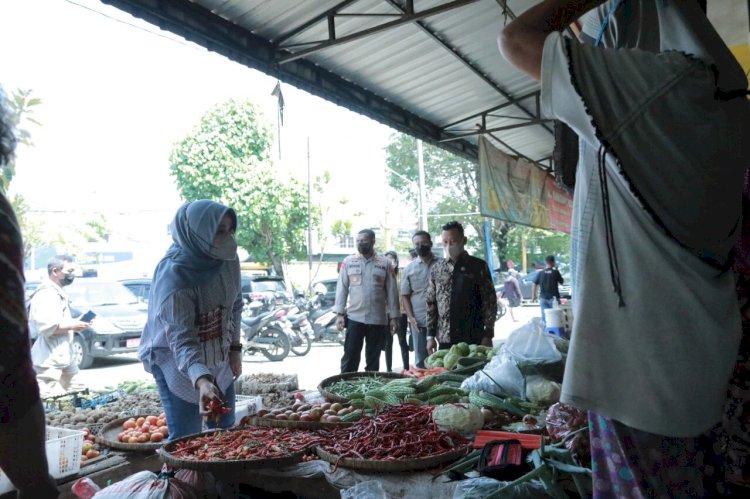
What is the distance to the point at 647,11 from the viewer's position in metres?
1.10

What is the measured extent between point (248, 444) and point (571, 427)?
4.43ft

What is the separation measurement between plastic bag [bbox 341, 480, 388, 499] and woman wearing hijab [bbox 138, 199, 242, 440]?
1060mm

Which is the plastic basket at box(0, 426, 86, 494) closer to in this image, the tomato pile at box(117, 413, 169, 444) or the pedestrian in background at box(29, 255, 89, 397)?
the tomato pile at box(117, 413, 169, 444)

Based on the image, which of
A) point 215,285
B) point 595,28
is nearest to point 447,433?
point 215,285

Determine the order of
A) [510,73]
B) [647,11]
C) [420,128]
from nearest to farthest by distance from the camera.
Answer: [647,11]
[510,73]
[420,128]

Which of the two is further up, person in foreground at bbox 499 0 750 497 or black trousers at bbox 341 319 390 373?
person in foreground at bbox 499 0 750 497

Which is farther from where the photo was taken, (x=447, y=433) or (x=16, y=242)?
(x=447, y=433)

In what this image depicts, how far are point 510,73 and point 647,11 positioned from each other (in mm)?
7600

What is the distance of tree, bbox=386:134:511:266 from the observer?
30125mm

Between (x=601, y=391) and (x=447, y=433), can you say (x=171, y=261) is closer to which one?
(x=447, y=433)

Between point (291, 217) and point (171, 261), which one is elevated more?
point (291, 217)

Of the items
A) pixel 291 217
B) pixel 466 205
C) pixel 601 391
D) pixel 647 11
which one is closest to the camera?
pixel 601 391

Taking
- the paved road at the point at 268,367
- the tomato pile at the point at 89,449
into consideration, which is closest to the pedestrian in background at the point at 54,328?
the paved road at the point at 268,367

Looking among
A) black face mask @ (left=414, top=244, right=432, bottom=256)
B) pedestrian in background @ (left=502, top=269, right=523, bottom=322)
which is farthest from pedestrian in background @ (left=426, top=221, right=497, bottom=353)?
pedestrian in background @ (left=502, top=269, right=523, bottom=322)
